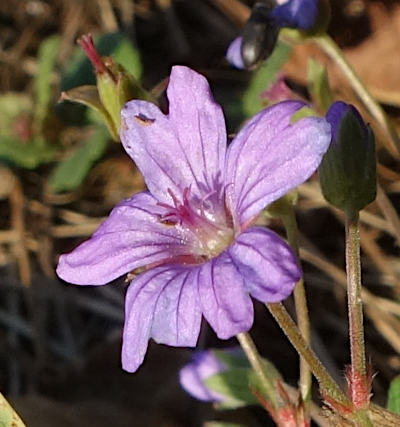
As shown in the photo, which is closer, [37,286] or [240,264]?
[240,264]

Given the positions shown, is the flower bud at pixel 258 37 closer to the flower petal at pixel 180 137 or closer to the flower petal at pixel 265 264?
the flower petal at pixel 180 137

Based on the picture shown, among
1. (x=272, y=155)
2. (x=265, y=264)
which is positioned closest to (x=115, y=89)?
(x=272, y=155)

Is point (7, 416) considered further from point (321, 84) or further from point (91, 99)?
point (321, 84)

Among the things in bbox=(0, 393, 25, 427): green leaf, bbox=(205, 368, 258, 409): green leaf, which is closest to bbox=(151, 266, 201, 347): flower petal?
bbox=(0, 393, 25, 427): green leaf

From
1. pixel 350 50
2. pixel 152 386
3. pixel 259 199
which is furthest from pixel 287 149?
pixel 350 50

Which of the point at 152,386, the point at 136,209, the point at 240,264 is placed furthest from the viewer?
the point at 152,386

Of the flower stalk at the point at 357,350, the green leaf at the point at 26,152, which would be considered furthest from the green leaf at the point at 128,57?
the flower stalk at the point at 357,350

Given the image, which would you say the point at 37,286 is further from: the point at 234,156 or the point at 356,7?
the point at 234,156
